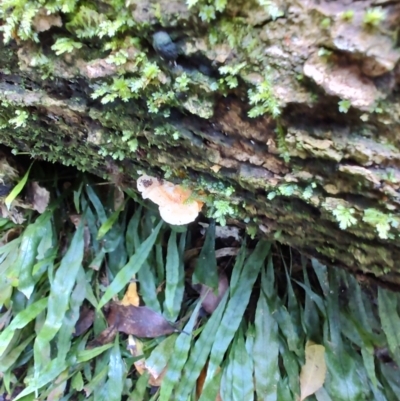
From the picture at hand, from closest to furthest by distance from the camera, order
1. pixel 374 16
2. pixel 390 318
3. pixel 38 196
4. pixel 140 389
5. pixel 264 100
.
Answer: pixel 374 16 < pixel 264 100 < pixel 390 318 < pixel 140 389 < pixel 38 196

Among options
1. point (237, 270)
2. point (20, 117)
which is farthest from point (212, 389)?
point (20, 117)

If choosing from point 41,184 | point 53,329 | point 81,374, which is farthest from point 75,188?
point 81,374

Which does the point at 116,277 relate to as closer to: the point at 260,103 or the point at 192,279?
the point at 192,279

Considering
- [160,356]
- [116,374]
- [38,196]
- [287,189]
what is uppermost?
[287,189]

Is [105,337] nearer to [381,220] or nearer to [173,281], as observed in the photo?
[173,281]

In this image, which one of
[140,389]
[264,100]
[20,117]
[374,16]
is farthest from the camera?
[140,389]

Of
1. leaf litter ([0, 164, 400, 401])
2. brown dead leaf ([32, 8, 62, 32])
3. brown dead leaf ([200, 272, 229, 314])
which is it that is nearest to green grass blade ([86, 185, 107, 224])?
leaf litter ([0, 164, 400, 401])
